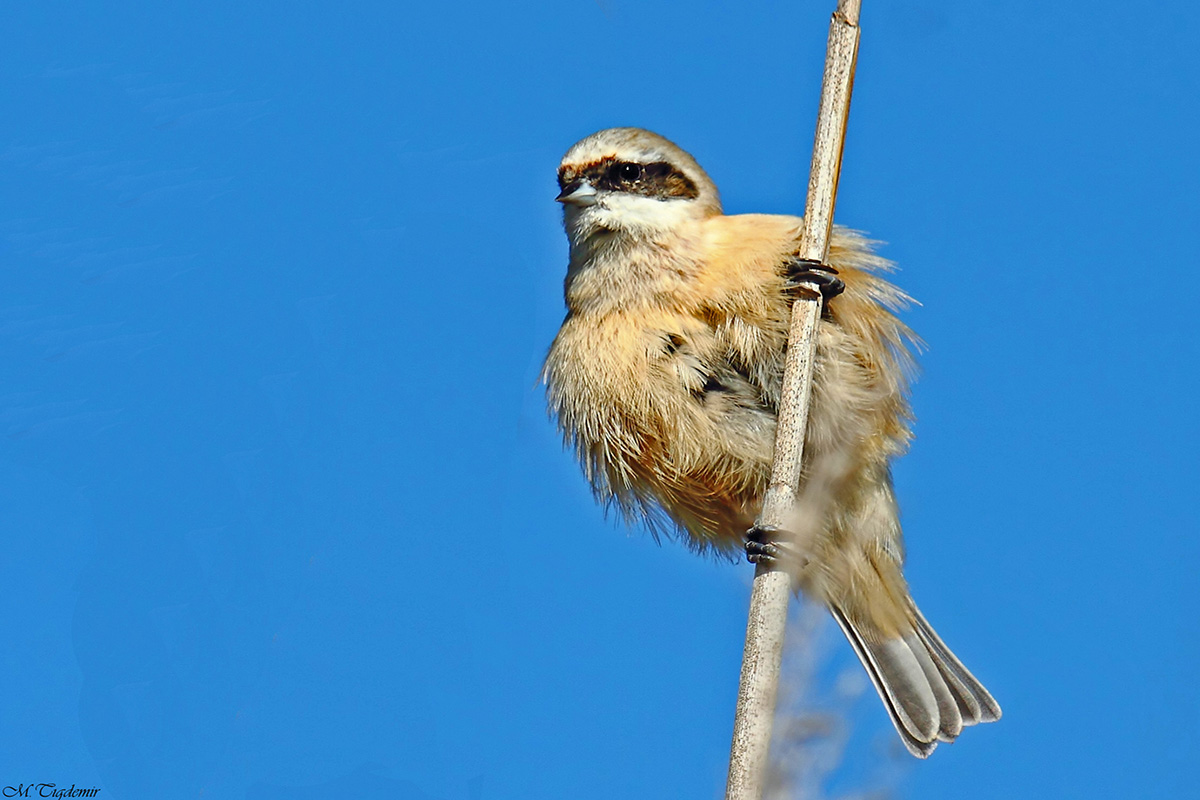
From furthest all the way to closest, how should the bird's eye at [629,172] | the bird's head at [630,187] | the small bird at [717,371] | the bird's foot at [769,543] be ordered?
the bird's eye at [629,172] → the bird's head at [630,187] → the small bird at [717,371] → the bird's foot at [769,543]

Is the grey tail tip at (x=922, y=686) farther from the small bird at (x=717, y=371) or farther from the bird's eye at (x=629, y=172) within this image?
the bird's eye at (x=629, y=172)

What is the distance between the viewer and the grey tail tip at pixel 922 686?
3.97m

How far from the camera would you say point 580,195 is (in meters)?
3.89

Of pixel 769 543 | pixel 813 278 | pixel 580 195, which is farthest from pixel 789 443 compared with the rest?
pixel 580 195

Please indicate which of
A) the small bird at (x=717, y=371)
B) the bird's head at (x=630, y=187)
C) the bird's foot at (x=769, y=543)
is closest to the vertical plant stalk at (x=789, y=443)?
the bird's foot at (x=769, y=543)

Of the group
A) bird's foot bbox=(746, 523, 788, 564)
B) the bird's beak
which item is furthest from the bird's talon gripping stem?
the bird's beak

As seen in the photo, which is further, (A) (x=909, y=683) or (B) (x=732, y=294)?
(A) (x=909, y=683)

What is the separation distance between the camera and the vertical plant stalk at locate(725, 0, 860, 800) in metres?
2.23

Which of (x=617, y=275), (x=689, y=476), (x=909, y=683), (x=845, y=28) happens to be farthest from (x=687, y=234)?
(x=909, y=683)

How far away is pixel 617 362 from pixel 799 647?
1.67m

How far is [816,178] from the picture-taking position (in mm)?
2836

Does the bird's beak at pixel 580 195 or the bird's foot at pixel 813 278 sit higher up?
the bird's beak at pixel 580 195

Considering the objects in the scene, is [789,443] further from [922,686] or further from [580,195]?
[922,686]

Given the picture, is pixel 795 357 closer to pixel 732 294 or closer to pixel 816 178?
pixel 816 178
